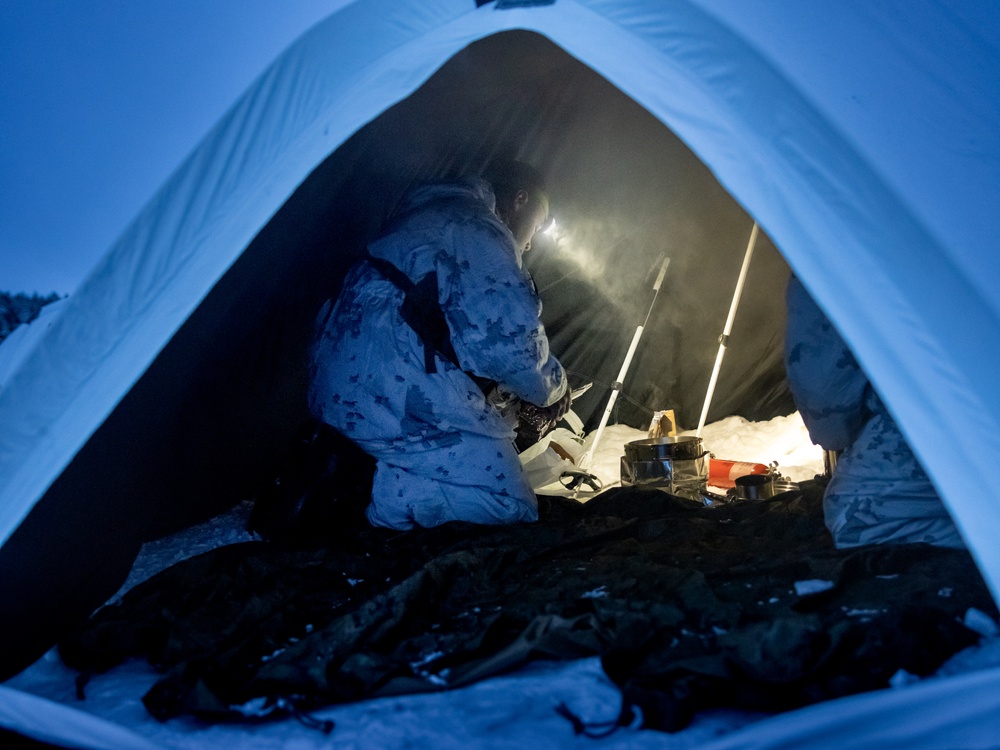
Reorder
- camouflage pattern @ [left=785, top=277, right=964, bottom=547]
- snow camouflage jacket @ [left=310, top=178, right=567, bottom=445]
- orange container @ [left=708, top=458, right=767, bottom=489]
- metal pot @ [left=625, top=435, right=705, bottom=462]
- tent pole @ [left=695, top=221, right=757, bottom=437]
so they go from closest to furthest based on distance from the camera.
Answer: camouflage pattern @ [left=785, top=277, right=964, bottom=547] → snow camouflage jacket @ [left=310, top=178, right=567, bottom=445] → metal pot @ [left=625, top=435, right=705, bottom=462] → orange container @ [left=708, top=458, right=767, bottom=489] → tent pole @ [left=695, top=221, right=757, bottom=437]

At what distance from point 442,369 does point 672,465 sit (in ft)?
2.24

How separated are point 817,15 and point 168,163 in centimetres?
91

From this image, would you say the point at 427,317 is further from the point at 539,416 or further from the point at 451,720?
the point at 451,720

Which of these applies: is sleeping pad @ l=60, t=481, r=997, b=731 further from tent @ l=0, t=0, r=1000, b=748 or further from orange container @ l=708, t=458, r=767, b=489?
orange container @ l=708, t=458, r=767, b=489

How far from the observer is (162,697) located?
953mm

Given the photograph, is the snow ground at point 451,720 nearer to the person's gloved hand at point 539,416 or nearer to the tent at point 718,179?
the tent at point 718,179

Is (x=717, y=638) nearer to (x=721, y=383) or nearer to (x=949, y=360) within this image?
(x=949, y=360)

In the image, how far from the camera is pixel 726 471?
2156 mm

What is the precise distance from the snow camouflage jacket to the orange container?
2.16ft

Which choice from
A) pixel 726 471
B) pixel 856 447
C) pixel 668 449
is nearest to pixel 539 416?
pixel 668 449

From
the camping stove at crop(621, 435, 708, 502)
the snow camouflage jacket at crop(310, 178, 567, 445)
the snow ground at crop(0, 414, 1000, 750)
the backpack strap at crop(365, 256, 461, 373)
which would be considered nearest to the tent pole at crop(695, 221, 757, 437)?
the camping stove at crop(621, 435, 708, 502)

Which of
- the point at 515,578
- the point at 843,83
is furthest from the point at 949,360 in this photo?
the point at 515,578

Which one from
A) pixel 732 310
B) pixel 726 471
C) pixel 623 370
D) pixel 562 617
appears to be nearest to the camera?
pixel 562 617

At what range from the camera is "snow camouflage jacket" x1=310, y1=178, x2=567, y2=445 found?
1.70m
